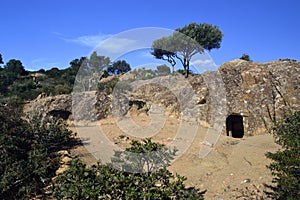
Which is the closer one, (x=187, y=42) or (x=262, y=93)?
(x=262, y=93)

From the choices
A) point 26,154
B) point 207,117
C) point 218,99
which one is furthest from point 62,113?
point 218,99

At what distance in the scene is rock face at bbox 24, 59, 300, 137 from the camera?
10945 millimetres

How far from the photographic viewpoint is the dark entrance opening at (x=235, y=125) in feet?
38.3

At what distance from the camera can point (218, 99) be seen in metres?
12.2

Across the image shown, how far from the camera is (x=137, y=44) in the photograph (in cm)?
820

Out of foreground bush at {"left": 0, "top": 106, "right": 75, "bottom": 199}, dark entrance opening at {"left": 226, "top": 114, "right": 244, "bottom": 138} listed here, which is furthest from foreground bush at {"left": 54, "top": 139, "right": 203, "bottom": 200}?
dark entrance opening at {"left": 226, "top": 114, "right": 244, "bottom": 138}

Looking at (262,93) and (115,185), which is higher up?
(262,93)

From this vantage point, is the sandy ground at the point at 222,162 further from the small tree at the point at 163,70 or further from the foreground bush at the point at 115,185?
the small tree at the point at 163,70

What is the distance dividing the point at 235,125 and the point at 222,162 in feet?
14.5

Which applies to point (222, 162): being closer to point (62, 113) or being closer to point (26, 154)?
point (26, 154)

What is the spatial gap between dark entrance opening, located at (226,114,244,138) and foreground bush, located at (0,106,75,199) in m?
6.29

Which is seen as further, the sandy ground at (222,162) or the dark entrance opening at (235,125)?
the dark entrance opening at (235,125)

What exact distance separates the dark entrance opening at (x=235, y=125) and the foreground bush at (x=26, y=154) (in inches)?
248

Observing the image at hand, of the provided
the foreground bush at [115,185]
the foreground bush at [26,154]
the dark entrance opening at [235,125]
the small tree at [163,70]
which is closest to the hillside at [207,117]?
the dark entrance opening at [235,125]
